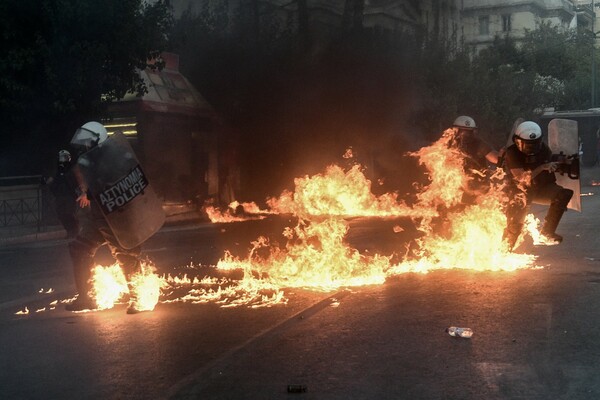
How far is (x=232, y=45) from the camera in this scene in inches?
1045

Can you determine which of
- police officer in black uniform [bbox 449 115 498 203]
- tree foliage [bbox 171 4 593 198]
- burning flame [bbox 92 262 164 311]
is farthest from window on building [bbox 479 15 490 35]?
burning flame [bbox 92 262 164 311]

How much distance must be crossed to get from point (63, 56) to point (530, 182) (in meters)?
11.5

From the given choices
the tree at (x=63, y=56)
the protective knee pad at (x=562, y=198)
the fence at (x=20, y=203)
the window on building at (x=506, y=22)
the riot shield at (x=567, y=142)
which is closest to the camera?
the protective knee pad at (x=562, y=198)

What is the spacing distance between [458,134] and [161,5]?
10.8 metres

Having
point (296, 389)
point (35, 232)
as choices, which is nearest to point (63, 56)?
point (35, 232)

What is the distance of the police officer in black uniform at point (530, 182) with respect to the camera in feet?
30.4

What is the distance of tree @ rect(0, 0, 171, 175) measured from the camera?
16.3m

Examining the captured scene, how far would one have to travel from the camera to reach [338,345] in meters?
5.58

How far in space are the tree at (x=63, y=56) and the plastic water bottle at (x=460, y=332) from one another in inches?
508

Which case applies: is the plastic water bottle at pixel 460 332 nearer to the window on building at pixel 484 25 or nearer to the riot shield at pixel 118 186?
the riot shield at pixel 118 186

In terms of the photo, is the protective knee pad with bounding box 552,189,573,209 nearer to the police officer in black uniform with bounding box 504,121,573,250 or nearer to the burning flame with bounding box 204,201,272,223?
the police officer in black uniform with bounding box 504,121,573,250

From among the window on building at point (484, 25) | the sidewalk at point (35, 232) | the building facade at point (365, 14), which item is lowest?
the sidewalk at point (35, 232)

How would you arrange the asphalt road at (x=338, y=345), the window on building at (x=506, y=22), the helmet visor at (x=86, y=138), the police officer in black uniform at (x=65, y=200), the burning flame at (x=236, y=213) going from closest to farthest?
the asphalt road at (x=338, y=345) → the helmet visor at (x=86, y=138) → the police officer in black uniform at (x=65, y=200) → the burning flame at (x=236, y=213) → the window on building at (x=506, y=22)

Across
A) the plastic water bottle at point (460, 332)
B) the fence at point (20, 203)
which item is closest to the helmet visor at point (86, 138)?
the plastic water bottle at point (460, 332)
